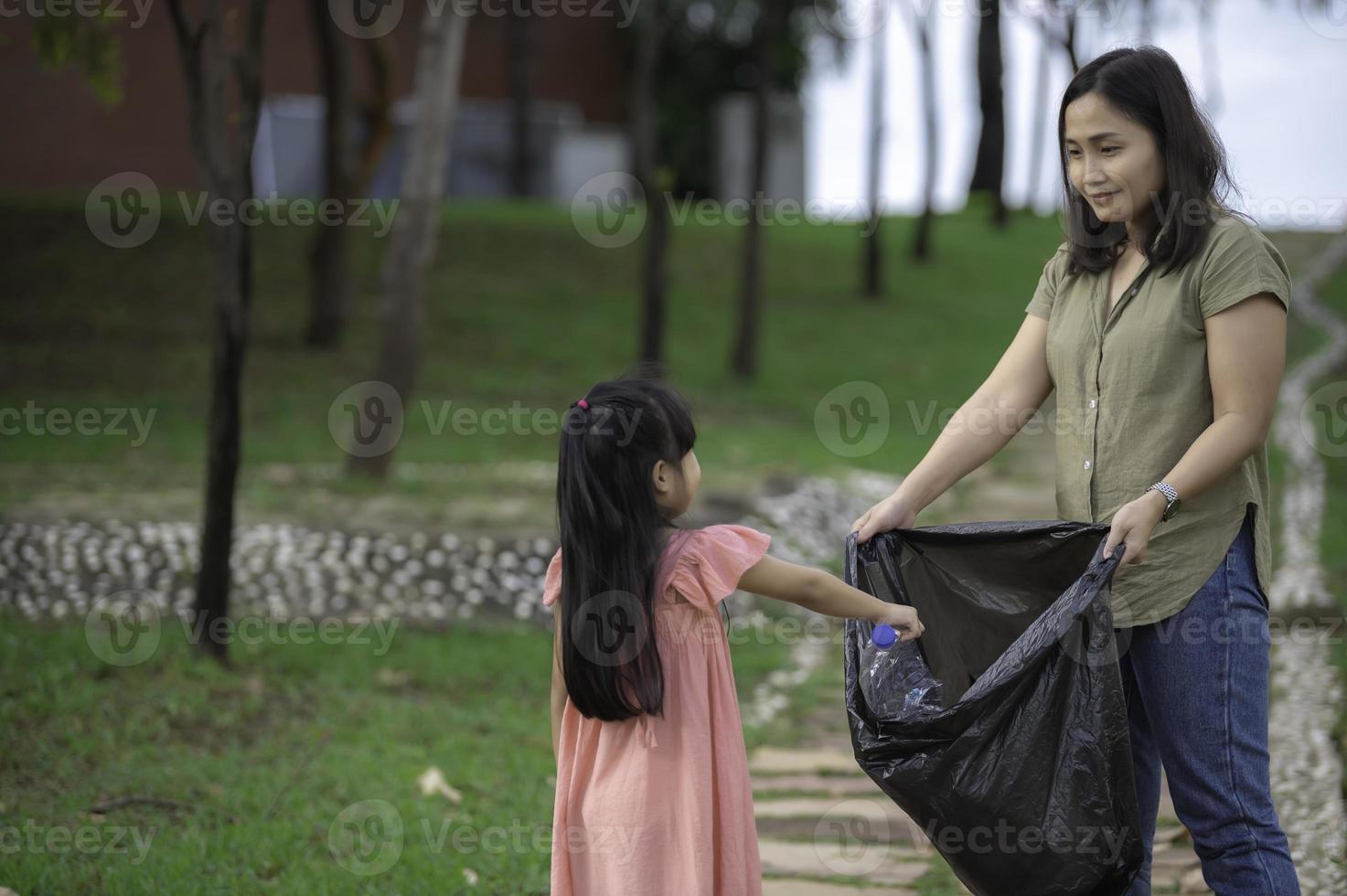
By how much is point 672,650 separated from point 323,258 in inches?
491

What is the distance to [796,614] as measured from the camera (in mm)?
7105

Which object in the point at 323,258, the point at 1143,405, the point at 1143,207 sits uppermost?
the point at 323,258

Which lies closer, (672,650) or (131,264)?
(672,650)

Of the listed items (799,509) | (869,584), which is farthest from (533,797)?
(799,509)

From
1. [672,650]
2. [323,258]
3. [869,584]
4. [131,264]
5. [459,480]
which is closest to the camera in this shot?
Answer: [672,650]

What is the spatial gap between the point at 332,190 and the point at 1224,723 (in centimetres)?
1279

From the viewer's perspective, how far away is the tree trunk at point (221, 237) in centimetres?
527

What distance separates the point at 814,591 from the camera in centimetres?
259

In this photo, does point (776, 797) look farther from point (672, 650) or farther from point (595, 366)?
point (595, 366)

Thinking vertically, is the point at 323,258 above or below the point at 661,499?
above
